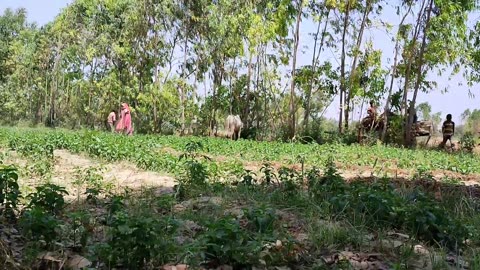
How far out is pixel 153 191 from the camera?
21.4 ft

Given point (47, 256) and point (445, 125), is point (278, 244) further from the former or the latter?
point (445, 125)

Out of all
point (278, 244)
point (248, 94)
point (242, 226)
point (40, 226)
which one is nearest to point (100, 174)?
point (242, 226)

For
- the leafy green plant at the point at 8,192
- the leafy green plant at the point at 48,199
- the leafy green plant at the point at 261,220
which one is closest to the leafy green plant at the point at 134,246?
the leafy green plant at the point at 261,220

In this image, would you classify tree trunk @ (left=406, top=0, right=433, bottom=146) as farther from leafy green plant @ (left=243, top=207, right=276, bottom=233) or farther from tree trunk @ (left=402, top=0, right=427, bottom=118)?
leafy green plant @ (left=243, top=207, right=276, bottom=233)

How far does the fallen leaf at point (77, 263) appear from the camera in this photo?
3249mm

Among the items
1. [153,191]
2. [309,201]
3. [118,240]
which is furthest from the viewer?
[153,191]

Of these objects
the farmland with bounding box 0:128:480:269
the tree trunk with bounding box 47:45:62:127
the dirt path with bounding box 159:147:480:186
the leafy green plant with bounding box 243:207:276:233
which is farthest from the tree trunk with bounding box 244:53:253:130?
the leafy green plant with bounding box 243:207:276:233

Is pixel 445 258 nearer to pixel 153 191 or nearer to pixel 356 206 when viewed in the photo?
pixel 356 206

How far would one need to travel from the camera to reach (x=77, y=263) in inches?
130

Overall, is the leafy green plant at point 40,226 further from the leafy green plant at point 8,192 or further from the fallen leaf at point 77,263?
the leafy green plant at point 8,192

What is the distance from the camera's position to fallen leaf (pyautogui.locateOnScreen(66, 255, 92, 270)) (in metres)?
3.25

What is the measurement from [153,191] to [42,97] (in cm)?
3486

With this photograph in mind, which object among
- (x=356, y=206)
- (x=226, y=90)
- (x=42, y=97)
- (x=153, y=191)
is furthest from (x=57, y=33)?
(x=356, y=206)

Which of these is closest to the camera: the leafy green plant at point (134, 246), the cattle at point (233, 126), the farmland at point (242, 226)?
the leafy green plant at point (134, 246)
